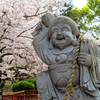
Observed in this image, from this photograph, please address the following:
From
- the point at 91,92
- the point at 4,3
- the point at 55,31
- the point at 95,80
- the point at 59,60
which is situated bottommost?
the point at 91,92

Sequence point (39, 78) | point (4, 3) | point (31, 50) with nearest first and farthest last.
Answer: point (39, 78) → point (4, 3) → point (31, 50)

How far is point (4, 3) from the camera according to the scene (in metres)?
5.17

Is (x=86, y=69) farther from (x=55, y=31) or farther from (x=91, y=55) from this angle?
(x=55, y=31)

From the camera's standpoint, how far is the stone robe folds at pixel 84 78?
2082 mm

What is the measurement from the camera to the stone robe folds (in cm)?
208

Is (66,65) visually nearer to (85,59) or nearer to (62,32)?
(85,59)

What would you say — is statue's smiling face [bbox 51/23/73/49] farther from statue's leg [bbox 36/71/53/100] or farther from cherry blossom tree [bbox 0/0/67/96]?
cherry blossom tree [bbox 0/0/67/96]

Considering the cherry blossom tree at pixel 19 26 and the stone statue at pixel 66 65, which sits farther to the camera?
the cherry blossom tree at pixel 19 26

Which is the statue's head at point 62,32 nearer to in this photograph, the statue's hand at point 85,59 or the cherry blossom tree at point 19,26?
the statue's hand at point 85,59

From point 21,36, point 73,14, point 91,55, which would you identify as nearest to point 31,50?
point 21,36

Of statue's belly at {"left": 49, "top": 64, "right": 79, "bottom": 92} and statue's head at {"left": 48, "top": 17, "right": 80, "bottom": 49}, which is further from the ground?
statue's head at {"left": 48, "top": 17, "right": 80, "bottom": 49}

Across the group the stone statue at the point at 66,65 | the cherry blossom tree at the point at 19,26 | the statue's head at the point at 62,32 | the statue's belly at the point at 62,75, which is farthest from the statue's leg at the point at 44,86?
the cherry blossom tree at the point at 19,26

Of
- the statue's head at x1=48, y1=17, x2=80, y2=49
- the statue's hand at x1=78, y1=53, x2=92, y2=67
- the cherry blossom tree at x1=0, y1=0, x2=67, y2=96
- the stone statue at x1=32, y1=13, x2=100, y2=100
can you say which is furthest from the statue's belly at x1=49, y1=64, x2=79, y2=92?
the cherry blossom tree at x1=0, y1=0, x2=67, y2=96

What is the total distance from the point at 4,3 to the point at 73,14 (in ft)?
42.2
